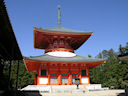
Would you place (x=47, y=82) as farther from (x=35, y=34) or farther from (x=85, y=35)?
(x=85, y=35)

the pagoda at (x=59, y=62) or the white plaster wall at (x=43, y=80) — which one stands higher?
the pagoda at (x=59, y=62)

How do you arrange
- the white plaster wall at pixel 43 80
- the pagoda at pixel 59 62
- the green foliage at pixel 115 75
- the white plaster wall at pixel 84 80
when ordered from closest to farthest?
the white plaster wall at pixel 43 80, the pagoda at pixel 59 62, the white plaster wall at pixel 84 80, the green foliage at pixel 115 75

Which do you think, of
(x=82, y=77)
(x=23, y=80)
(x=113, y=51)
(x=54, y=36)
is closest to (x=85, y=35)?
(x=54, y=36)

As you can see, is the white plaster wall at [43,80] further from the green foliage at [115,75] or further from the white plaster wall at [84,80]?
the green foliage at [115,75]

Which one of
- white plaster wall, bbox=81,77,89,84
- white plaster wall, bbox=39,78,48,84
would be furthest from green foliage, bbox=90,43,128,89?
white plaster wall, bbox=39,78,48,84

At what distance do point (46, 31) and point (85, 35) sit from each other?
747 cm

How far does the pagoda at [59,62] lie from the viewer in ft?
73.7

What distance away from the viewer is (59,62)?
22.3 m

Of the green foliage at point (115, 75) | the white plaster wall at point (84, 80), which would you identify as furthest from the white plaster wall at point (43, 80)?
the green foliage at point (115, 75)

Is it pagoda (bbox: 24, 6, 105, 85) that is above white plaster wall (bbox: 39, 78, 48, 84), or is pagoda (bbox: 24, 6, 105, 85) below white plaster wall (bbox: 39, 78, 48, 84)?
above

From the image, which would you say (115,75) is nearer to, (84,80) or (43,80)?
(84,80)

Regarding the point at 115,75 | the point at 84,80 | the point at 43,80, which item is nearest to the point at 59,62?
the point at 43,80

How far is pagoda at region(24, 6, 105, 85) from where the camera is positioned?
22453 millimetres

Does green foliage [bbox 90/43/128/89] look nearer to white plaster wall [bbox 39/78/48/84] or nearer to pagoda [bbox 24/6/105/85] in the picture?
pagoda [bbox 24/6/105/85]
